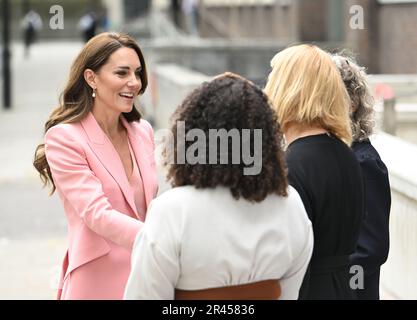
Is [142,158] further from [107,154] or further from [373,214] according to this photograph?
[373,214]

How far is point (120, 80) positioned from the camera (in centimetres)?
412

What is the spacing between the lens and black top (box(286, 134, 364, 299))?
375 centimetres

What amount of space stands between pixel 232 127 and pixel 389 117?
25.1 feet

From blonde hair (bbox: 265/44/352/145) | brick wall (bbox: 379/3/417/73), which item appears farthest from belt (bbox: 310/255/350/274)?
brick wall (bbox: 379/3/417/73)

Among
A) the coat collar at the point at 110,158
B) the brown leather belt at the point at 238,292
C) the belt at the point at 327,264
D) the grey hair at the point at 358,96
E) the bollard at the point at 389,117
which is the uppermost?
the grey hair at the point at 358,96

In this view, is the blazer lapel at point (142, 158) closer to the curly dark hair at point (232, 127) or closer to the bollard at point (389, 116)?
the curly dark hair at point (232, 127)

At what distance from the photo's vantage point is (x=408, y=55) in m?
21.7

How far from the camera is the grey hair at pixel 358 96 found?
4379 millimetres

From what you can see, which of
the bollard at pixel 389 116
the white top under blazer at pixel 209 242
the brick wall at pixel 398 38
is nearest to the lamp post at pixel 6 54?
the brick wall at pixel 398 38

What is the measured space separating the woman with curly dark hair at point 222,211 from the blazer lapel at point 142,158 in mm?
957

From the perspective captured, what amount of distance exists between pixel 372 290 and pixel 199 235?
1.49m

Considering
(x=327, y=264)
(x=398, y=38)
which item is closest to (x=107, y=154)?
(x=327, y=264)

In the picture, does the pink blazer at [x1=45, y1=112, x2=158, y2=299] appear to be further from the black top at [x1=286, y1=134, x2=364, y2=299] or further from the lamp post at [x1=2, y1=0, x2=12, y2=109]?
the lamp post at [x1=2, y1=0, x2=12, y2=109]

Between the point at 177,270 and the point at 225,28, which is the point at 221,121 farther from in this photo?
the point at 225,28
